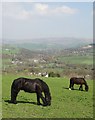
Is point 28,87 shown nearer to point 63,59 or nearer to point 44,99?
point 44,99

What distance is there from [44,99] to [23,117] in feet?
11.3

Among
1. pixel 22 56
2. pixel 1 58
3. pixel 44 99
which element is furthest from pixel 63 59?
pixel 44 99

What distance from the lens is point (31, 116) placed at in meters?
10.6

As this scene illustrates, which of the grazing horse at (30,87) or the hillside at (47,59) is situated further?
the hillside at (47,59)

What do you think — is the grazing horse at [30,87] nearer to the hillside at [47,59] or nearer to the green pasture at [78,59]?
the hillside at [47,59]

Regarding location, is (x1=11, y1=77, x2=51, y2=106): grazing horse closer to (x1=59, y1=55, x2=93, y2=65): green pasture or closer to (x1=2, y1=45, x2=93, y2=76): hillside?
(x1=2, y1=45, x2=93, y2=76): hillside

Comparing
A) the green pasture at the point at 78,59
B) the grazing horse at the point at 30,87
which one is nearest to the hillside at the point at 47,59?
the green pasture at the point at 78,59

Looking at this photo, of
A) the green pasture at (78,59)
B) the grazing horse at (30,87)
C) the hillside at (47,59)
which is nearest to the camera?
the grazing horse at (30,87)

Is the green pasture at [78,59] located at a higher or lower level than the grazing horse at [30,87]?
higher

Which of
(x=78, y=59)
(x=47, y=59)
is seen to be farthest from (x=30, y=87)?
(x=47, y=59)

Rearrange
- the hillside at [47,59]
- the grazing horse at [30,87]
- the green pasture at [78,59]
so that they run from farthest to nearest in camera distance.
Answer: the green pasture at [78,59] → the hillside at [47,59] → the grazing horse at [30,87]

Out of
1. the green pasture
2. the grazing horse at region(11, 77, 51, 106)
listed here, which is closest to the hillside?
the green pasture

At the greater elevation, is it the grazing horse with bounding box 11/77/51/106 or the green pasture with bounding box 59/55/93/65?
the green pasture with bounding box 59/55/93/65

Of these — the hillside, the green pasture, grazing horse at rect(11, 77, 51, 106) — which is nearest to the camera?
grazing horse at rect(11, 77, 51, 106)
